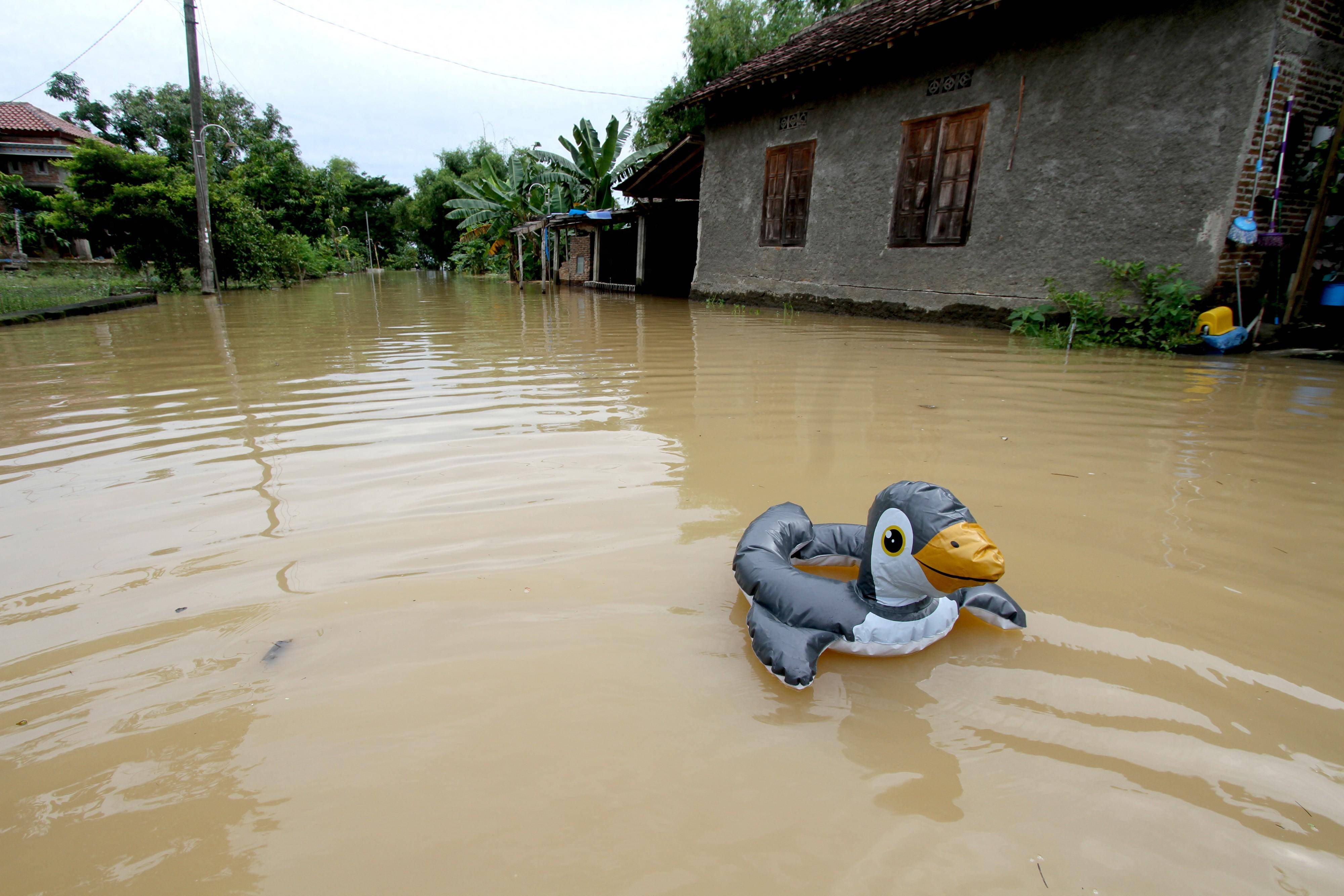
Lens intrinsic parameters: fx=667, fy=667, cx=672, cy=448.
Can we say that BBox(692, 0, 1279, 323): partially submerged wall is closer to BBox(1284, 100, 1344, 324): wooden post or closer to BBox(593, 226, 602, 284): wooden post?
BBox(1284, 100, 1344, 324): wooden post

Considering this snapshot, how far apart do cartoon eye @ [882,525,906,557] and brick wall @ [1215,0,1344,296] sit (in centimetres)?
683

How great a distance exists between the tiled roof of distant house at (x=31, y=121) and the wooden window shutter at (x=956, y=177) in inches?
1282

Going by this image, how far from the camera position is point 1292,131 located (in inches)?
250

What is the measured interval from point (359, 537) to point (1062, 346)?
6.61 metres

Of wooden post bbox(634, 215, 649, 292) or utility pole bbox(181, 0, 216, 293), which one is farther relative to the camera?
wooden post bbox(634, 215, 649, 292)

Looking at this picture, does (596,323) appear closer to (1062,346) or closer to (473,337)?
(473,337)

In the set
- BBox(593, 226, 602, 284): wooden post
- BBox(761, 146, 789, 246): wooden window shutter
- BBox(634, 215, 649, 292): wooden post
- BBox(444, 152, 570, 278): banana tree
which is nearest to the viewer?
BBox(761, 146, 789, 246): wooden window shutter

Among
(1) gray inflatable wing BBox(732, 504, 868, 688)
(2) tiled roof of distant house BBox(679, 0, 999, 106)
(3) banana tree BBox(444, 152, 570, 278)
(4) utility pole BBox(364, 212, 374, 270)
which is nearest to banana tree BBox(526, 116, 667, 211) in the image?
(3) banana tree BBox(444, 152, 570, 278)

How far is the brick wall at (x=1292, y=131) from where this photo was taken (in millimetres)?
6074

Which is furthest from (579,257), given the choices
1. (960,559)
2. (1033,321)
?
(960,559)

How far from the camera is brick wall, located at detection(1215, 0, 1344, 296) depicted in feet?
19.9

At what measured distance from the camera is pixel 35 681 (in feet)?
5.33

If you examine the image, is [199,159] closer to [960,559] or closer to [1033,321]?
[1033,321]

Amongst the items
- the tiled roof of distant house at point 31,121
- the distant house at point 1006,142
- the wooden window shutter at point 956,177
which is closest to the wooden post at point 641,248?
the distant house at point 1006,142
